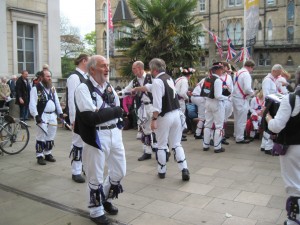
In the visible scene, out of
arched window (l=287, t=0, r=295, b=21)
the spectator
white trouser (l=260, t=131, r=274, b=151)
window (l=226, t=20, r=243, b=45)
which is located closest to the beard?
white trouser (l=260, t=131, r=274, b=151)

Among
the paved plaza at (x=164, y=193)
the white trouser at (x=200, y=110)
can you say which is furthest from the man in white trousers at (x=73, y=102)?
the white trouser at (x=200, y=110)

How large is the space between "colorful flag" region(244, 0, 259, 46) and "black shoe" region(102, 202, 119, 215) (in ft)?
39.6

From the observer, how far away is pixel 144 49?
42.4 ft

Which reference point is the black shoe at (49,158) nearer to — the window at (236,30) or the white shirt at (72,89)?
the white shirt at (72,89)

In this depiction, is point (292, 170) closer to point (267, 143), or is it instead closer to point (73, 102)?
point (73, 102)

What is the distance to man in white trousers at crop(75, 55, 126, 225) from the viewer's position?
414 centimetres

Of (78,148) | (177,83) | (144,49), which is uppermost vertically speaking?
(144,49)

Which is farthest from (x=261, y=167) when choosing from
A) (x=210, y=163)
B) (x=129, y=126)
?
(x=129, y=126)

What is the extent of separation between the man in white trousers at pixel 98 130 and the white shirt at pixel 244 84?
5.30 m

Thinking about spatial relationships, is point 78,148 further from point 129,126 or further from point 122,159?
point 129,126

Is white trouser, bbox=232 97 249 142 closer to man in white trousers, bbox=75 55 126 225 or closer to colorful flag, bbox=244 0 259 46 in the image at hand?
man in white trousers, bbox=75 55 126 225

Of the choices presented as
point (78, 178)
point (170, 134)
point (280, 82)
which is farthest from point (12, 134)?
point (280, 82)

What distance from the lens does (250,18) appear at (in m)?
14.8

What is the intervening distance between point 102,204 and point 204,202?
150 cm
